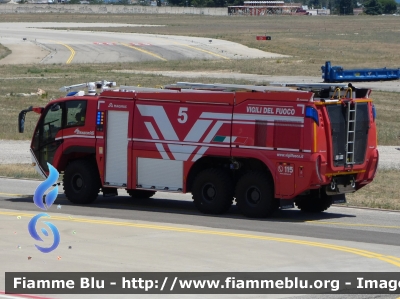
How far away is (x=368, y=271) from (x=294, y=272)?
112 cm

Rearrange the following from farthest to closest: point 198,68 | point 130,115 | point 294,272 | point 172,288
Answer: point 198,68, point 130,115, point 294,272, point 172,288

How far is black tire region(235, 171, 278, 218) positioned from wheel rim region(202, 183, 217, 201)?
0.57m

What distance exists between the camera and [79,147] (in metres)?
19.3

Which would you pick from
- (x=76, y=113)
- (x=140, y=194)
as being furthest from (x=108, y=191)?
(x=76, y=113)

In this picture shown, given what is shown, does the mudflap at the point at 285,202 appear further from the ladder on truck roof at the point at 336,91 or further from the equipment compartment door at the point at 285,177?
the ladder on truck roof at the point at 336,91

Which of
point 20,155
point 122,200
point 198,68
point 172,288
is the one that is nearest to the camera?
point 172,288

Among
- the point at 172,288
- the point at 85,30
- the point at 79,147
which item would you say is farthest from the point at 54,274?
the point at 85,30

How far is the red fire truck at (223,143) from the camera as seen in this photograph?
16.7m

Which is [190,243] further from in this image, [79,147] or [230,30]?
[230,30]

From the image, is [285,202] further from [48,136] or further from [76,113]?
[48,136]

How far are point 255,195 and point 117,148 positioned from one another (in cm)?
343

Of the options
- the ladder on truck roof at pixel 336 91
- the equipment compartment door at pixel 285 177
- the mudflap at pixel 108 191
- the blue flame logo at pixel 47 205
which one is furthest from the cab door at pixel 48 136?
the ladder on truck roof at pixel 336 91

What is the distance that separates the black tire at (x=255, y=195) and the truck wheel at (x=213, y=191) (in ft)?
0.89

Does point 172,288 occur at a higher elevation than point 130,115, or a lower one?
lower
